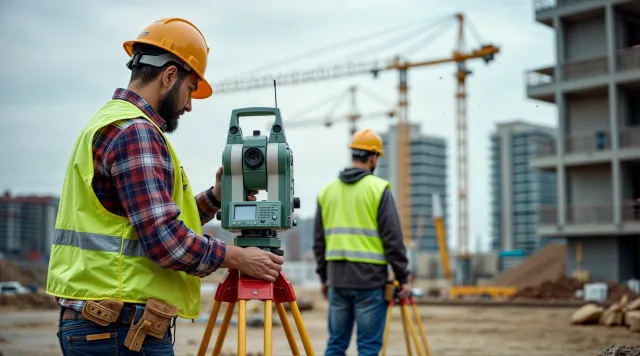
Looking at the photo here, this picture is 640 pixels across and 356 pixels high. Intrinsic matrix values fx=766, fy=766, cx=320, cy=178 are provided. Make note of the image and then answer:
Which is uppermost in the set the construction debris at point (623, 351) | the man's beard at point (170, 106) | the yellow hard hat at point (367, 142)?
the yellow hard hat at point (367, 142)

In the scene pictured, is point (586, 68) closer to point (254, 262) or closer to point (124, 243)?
point (254, 262)

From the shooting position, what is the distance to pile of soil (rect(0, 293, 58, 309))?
69.4ft

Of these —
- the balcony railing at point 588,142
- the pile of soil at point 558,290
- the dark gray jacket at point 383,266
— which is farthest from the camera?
the balcony railing at point 588,142

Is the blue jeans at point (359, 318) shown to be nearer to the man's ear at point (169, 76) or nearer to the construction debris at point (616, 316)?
the man's ear at point (169, 76)

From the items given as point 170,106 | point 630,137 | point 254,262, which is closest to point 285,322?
point 254,262

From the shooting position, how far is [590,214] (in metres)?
28.5

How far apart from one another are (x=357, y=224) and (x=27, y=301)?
18.7 m

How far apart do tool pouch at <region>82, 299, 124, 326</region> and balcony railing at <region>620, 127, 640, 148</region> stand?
88.0 ft

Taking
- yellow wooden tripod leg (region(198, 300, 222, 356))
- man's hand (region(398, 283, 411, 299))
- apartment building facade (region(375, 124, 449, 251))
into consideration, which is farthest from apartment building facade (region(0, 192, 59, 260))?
apartment building facade (region(375, 124, 449, 251))

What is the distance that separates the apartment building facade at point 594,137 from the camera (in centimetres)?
2656

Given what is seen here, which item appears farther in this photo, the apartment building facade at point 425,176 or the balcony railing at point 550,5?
the apartment building facade at point 425,176

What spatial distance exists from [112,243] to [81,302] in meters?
0.19

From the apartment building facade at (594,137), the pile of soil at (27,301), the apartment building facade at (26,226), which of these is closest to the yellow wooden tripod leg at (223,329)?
the pile of soil at (27,301)

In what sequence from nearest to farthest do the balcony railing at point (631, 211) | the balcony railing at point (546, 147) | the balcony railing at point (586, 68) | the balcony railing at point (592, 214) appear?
the balcony railing at point (586, 68)
the balcony railing at point (631, 211)
the balcony railing at point (592, 214)
the balcony railing at point (546, 147)
